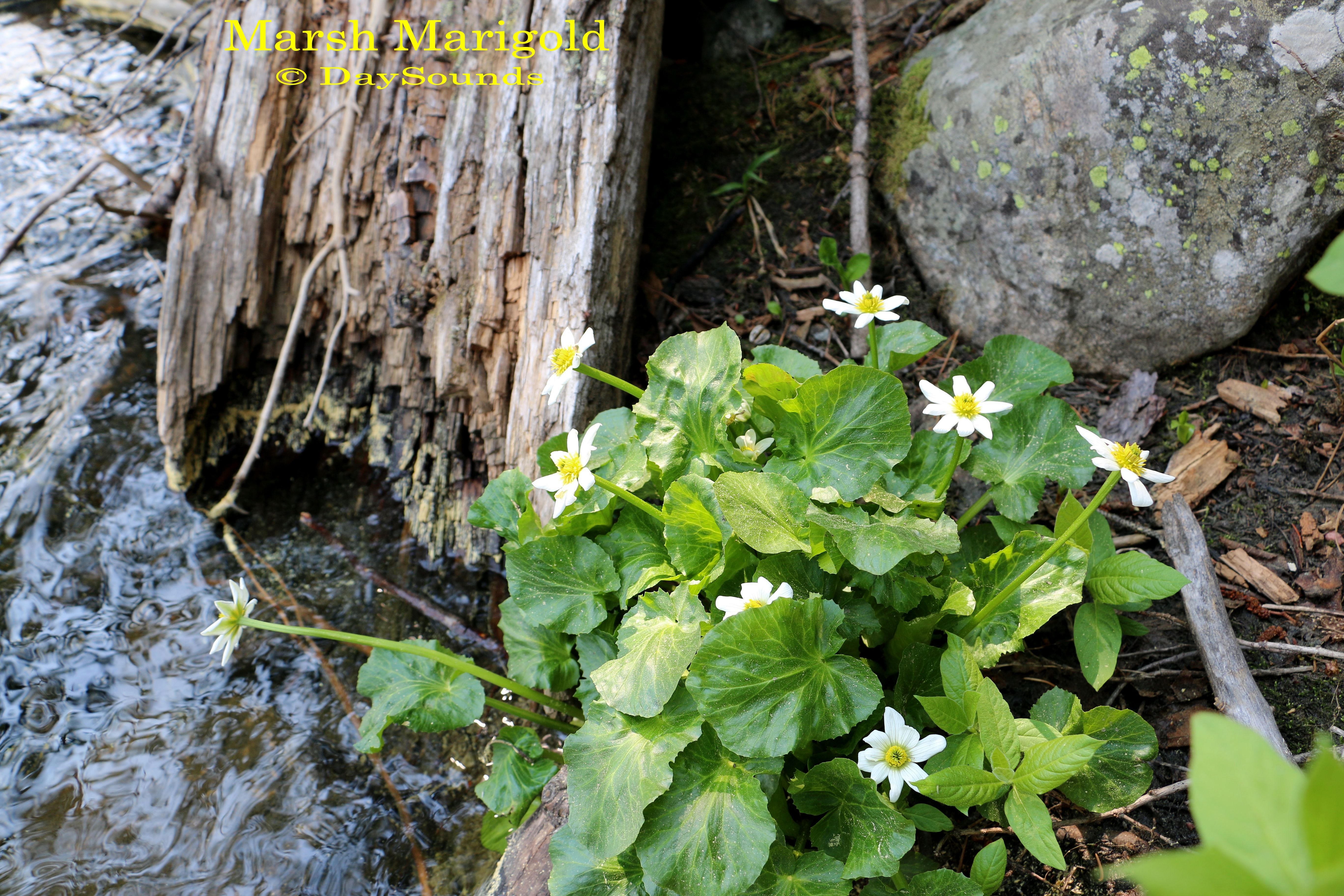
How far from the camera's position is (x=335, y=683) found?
2529 mm

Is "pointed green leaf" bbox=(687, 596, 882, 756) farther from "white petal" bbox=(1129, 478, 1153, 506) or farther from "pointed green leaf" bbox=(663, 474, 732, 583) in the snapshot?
"white petal" bbox=(1129, 478, 1153, 506)

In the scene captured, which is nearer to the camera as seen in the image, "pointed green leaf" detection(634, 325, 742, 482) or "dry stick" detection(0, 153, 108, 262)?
"pointed green leaf" detection(634, 325, 742, 482)

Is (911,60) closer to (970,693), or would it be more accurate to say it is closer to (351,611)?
(970,693)

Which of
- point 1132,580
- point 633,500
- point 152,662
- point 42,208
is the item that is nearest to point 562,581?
point 633,500

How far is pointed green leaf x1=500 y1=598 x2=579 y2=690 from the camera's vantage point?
200 centimetres

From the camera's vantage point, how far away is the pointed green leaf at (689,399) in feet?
6.13

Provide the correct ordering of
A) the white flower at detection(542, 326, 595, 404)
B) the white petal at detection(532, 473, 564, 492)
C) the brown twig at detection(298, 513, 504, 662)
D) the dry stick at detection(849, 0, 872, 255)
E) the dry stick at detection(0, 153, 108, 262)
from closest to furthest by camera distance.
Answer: the white petal at detection(532, 473, 564, 492)
the white flower at detection(542, 326, 595, 404)
the brown twig at detection(298, 513, 504, 662)
the dry stick at detection(849, 0, 872, 255)
the dry stick at detection(0, 153, 108, 262)

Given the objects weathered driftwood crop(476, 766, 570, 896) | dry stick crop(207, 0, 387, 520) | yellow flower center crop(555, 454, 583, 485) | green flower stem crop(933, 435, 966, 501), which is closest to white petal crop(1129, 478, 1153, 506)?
green flower stem crop(933, 435, 966, 501)

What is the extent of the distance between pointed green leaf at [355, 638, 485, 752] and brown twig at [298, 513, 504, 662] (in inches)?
24.5

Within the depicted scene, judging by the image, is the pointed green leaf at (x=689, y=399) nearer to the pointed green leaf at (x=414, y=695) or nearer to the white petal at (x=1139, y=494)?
the pointed green leaf at (x=414, y=695)

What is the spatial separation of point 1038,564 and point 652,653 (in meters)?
0.79

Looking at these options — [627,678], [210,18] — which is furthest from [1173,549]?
[210,18]

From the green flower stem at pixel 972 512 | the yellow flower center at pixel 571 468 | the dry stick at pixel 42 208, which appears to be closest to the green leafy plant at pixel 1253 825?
the yellow flower center at pixel 571 468

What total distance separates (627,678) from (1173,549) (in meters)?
1.48
